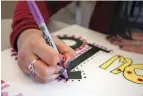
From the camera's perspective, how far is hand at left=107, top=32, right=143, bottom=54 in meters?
0.52

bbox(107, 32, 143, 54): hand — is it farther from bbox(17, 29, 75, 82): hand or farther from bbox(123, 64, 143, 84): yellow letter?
bbox(17, 29, 75, 82): hand

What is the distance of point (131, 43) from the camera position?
1.77ft

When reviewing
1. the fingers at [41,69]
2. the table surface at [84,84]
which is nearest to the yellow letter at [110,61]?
the table surface at [84,84]

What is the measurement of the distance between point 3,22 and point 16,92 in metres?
0.33

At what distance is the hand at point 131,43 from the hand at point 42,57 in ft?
0.62

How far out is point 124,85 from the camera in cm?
39

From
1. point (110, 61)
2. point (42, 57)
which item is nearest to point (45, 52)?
point (42, 57)

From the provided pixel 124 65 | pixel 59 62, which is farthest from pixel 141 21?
pixel 59 62

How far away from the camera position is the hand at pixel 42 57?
14.0 inches

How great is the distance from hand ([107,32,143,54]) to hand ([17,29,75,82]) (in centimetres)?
19

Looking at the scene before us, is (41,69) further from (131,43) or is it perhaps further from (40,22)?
(131,43)

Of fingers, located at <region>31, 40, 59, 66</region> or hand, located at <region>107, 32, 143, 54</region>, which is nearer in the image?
fingers, located at <region>31, 40, 59, 66</region>

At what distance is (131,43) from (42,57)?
0.27 metres

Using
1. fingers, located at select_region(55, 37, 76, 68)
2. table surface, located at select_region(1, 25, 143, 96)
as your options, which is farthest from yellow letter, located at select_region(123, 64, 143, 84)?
fingers, located at select_region(55, 37, 76, 68)
